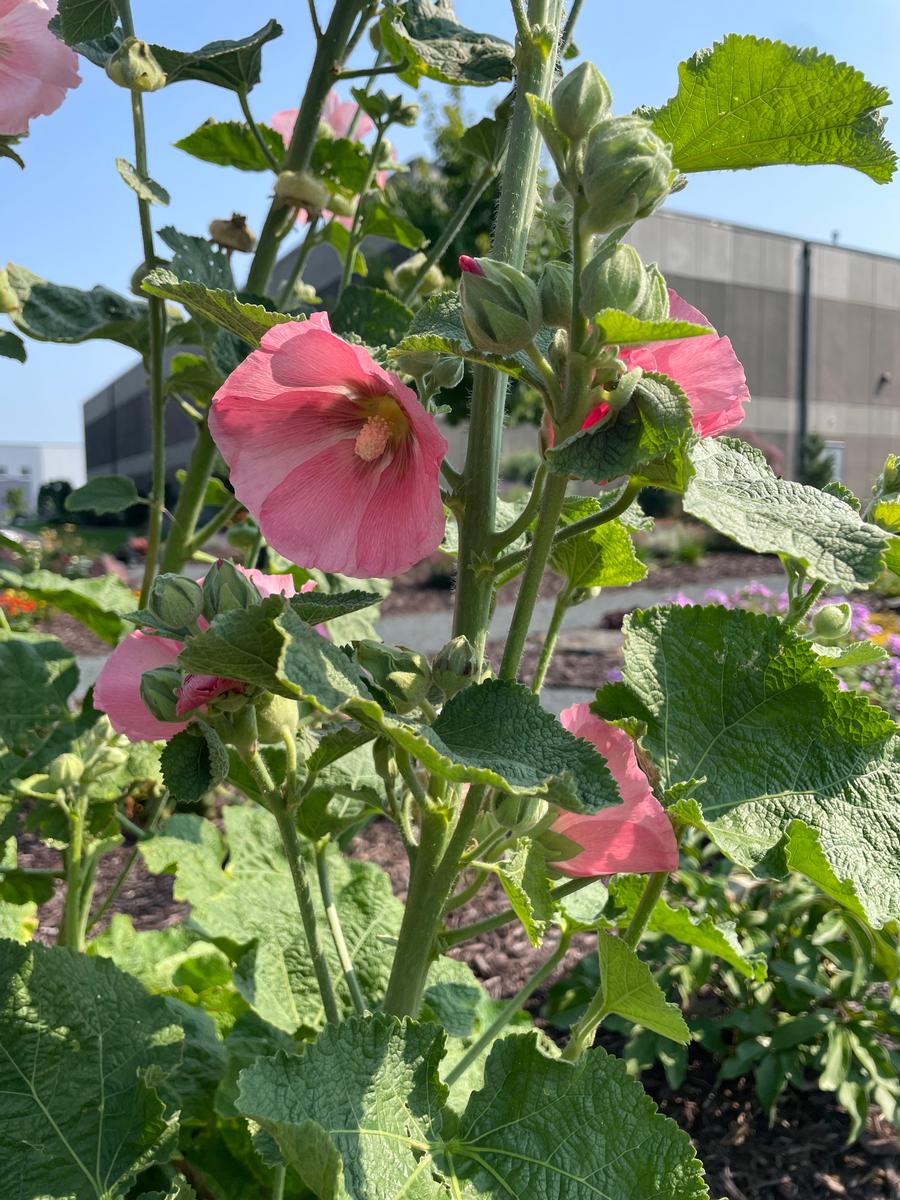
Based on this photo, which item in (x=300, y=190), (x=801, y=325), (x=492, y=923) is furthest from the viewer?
(x=801, y=325)

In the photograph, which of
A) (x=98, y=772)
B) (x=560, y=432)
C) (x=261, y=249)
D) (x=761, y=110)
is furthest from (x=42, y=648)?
(x=761, y=110)

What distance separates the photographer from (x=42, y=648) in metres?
1.53

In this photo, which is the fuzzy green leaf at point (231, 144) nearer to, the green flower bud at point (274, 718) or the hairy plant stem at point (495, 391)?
the hairy plant stem at point (495, 391)

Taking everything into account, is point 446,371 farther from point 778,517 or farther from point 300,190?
point 300,190

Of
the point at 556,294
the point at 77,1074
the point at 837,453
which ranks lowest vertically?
the point at 837,453

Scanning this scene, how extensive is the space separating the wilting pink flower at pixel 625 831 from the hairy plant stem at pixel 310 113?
2.49 ft

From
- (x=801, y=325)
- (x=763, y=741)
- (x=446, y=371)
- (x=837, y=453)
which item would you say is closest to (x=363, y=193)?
(x=446, y=371)

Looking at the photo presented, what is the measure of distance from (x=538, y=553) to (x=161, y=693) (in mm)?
302

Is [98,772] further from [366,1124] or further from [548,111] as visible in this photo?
[548,111]

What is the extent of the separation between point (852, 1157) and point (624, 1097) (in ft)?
4.86

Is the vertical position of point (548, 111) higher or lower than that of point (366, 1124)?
higher

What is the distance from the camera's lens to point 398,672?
0.72m

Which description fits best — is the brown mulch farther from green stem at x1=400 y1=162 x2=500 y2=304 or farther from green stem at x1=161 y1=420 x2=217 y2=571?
green stem at x1=400 y1=162 x2=500 y2=304

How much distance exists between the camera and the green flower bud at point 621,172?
576 millimetres
